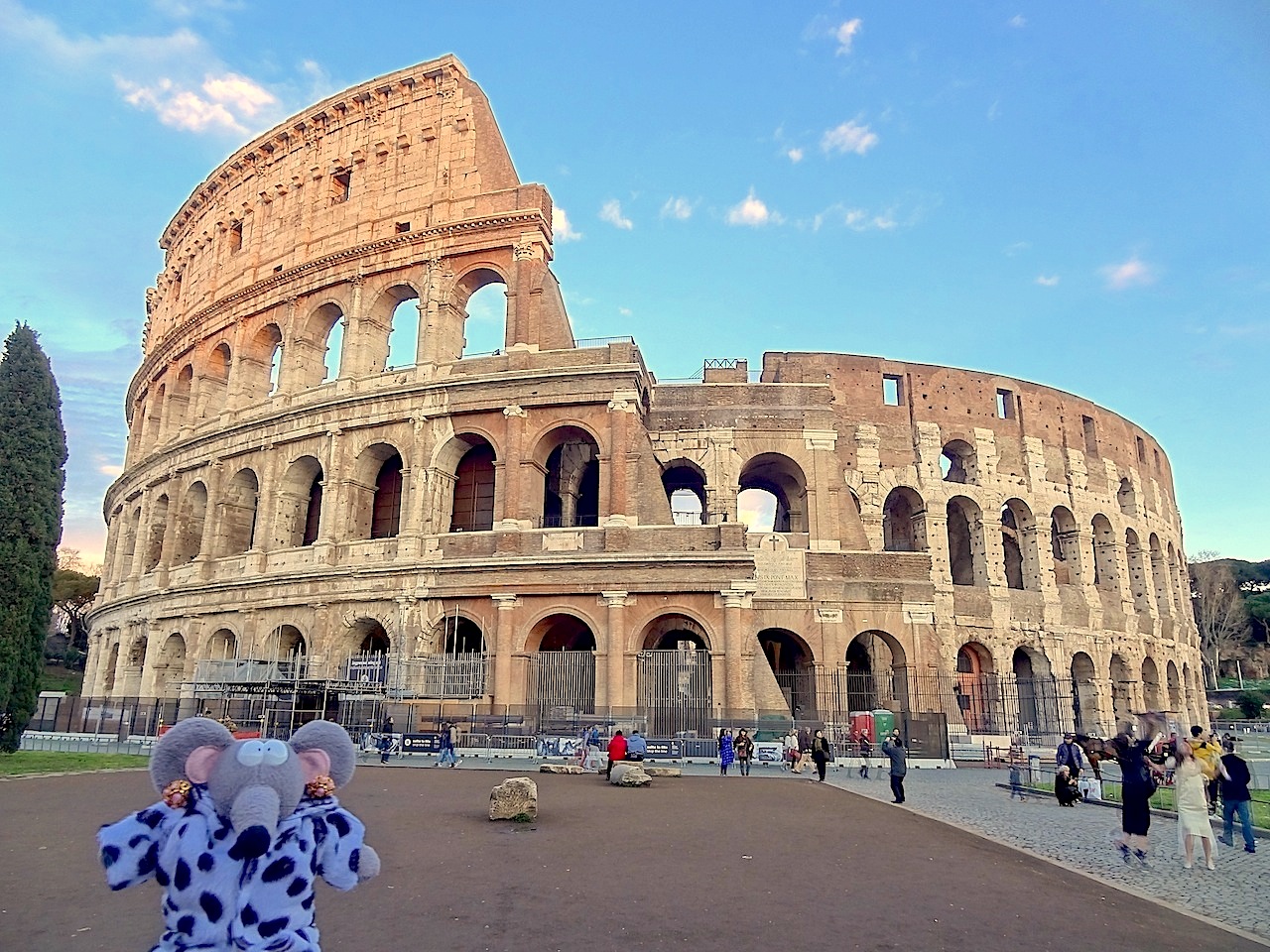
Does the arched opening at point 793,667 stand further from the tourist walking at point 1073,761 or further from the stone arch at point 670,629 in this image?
the tourist walking at point 1073,761

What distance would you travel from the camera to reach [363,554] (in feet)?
71.7

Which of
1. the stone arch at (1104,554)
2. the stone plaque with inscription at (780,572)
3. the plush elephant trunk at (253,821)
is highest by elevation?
the stone arch at (1104,554)

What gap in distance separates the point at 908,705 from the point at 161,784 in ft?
70.8

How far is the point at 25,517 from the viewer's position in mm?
16141

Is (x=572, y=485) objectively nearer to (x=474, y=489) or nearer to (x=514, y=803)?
(x=474, y=489)

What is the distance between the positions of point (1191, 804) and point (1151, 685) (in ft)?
90.9

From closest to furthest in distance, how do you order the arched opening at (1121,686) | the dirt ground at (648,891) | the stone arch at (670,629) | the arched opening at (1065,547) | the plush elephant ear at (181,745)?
the plush elephant ear at (181,745)
the dirt ground at (648,891)
the stone arch at (670,629)
the arched opening at (1121,686)
the arched opening at (1065,547)

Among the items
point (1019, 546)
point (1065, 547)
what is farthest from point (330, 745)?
point (1065, 547)

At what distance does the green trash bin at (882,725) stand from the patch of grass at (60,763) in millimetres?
14960

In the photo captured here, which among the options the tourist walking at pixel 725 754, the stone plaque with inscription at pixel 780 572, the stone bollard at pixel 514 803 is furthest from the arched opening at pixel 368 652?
the stone bollard at pixel 514 803

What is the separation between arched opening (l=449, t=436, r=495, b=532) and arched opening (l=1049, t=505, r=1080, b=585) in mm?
19665

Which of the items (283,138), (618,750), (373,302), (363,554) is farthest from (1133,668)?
(283,138)

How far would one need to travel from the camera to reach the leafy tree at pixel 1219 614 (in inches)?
1879

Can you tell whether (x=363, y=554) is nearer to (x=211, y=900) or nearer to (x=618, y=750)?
(x=618, y=750)
